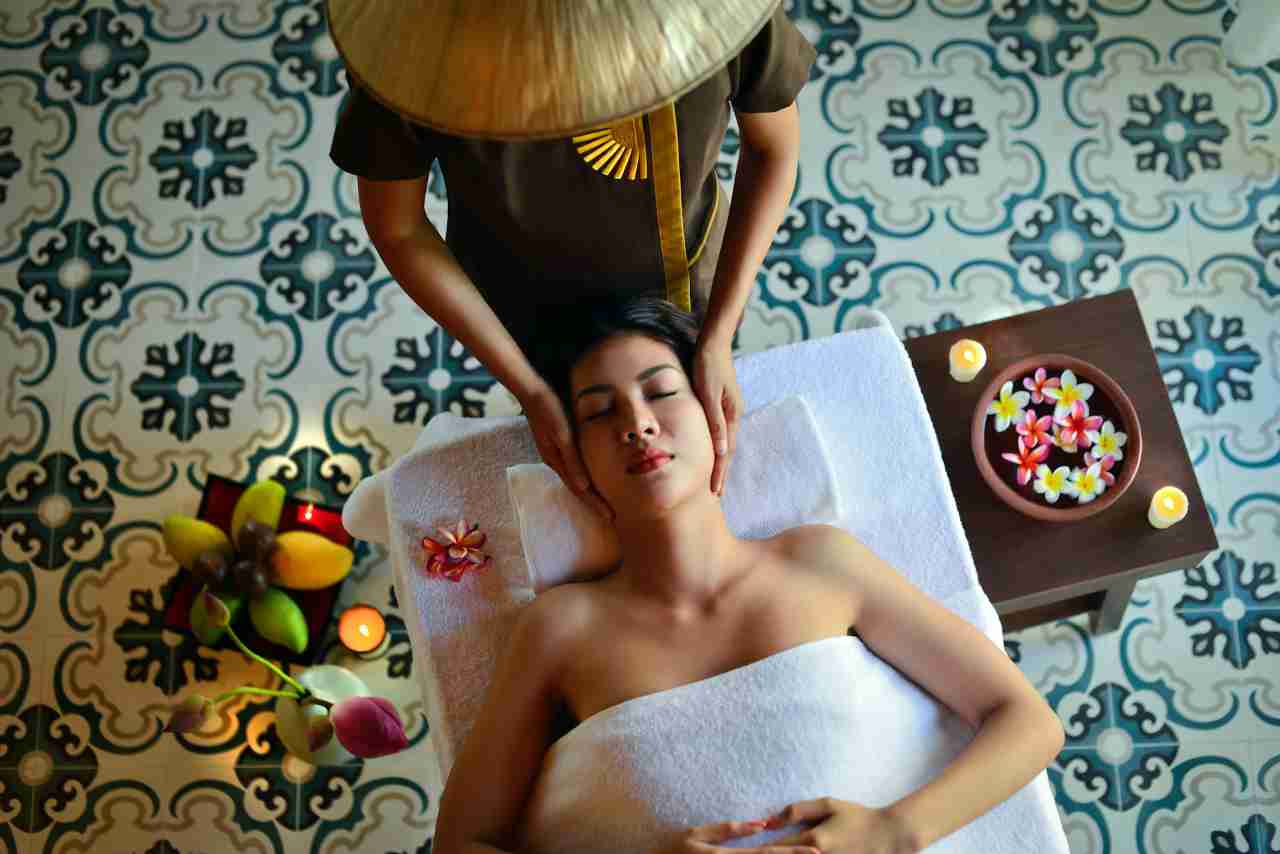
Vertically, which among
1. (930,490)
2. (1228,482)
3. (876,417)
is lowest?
(1228,482)

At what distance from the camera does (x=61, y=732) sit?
2.34 m

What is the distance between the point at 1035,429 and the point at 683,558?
27.4 inches

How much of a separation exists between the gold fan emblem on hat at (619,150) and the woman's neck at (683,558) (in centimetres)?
49

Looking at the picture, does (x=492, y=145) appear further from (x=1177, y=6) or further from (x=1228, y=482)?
(x=1177, y=6)

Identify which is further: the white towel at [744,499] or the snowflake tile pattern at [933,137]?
the snowflake tile pattern at [933,137]

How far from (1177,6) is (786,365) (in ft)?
5.24

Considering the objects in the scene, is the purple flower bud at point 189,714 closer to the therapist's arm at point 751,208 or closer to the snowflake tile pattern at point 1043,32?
the therapist's arm at point 751,208

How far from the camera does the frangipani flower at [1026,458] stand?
6.23 feet

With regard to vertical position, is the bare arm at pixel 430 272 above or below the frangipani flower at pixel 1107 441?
above

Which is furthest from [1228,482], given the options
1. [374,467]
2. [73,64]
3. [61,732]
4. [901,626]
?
[73,64]

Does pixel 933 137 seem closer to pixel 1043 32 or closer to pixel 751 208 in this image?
pixel 1043 32

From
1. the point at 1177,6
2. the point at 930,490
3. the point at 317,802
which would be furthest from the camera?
the point at 1177,6

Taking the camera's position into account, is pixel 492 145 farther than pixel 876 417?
→ No

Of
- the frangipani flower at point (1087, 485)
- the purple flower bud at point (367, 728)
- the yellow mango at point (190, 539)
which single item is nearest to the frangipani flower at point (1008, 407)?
the frangipani flower at point (1087, 485)
